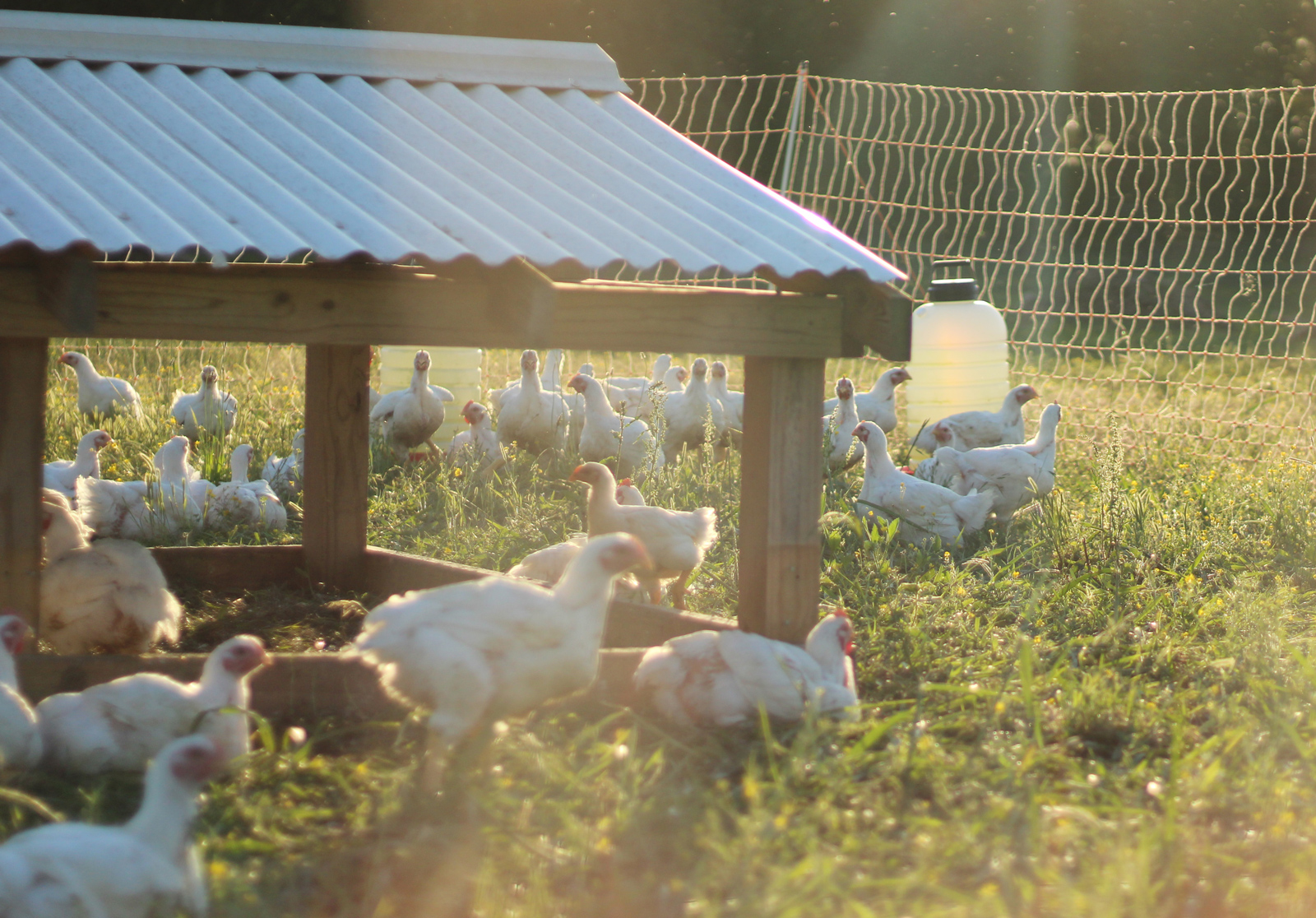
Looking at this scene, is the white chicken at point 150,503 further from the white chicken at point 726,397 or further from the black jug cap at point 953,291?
the black jug cap at point 953,291

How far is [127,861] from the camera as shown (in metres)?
2.23

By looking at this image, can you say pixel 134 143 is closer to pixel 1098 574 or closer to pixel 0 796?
pixel 0 796

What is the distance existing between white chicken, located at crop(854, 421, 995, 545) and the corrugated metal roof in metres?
2.09

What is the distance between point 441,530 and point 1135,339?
12.4 meters

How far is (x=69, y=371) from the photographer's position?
9.52 metres

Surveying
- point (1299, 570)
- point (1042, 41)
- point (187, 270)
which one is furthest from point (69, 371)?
point (1042, 41)

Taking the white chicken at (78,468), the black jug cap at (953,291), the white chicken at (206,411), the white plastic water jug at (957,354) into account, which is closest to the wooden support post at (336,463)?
the white chicken at (78,468)

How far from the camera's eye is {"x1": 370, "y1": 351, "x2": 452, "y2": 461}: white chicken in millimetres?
7418

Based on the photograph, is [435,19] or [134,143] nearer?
[134,143]

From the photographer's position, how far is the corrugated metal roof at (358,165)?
3.06 metres

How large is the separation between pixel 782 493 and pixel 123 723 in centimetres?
182

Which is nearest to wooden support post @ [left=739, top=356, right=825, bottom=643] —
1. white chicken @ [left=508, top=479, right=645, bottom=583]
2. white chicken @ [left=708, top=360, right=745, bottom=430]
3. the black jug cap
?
white chicken @ [left=508, top=479, right=645, bottom=583]

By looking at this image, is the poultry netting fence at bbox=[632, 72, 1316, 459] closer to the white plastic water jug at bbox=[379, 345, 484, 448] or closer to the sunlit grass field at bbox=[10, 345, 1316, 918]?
the white plastic water jug at bbox=[379, 345, 484, 448]

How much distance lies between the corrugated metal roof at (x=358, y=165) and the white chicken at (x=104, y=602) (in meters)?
1.10
